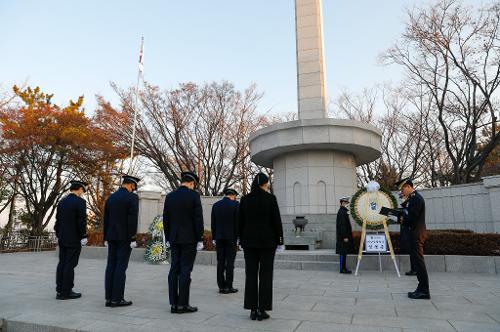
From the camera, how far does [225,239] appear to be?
642 centimetres

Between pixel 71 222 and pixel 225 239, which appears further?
pixel 225 239

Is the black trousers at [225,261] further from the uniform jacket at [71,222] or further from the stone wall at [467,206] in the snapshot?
the stone wall at [467,206]

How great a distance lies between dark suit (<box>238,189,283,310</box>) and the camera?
431 cm

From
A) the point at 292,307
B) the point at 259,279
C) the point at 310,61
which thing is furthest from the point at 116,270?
the point at 310,61

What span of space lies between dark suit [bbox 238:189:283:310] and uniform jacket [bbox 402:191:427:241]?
259 centimetres

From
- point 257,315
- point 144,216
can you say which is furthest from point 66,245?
point 144,216

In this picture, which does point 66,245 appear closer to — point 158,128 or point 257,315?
point 257,315

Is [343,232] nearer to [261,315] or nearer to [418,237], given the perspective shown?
[418,237]

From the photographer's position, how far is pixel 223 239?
6430 mm

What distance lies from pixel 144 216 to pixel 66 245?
12175mm

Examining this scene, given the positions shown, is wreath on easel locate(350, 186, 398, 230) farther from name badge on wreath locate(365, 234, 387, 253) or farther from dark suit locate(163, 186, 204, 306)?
dark suit locate(163, 186, 204, 306)

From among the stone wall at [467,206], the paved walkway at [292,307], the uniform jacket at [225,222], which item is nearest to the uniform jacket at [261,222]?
the paved walkway at [292,307]

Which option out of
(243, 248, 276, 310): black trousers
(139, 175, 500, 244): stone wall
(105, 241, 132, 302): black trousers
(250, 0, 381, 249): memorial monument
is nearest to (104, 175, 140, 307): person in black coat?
(105, 241, 132, 302): black trousers

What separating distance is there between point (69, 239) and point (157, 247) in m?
5.77
